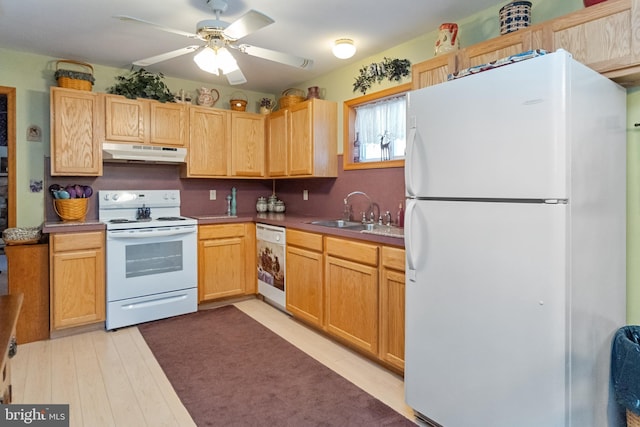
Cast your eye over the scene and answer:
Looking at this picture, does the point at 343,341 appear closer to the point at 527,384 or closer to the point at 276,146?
the point at 527,384

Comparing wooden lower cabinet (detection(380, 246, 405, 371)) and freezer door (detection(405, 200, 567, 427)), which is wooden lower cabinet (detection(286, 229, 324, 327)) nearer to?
wooden lower cabinet (detection(380, 246, 405, 371))

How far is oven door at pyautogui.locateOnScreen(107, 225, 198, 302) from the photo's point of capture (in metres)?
3.21

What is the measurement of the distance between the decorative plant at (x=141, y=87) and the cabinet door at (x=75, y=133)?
0.30 m

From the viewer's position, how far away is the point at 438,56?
7.63 ft

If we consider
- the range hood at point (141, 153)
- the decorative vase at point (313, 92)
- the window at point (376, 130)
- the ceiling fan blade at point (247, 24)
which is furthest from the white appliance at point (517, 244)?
the range hood at point (141, 153)

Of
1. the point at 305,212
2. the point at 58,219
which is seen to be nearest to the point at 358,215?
the point at 305,212

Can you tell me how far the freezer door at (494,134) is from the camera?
140 cm

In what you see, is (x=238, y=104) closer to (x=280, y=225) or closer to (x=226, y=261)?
(x=280, y=225)

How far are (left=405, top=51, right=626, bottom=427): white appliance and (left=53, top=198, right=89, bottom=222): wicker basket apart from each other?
2.99 meters

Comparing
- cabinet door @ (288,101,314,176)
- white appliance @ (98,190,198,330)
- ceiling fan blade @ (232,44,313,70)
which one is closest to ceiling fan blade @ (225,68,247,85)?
ceiling fan blade @ (232,44,313,70)

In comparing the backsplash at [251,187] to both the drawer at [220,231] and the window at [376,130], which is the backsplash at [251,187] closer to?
the window at [376,130]

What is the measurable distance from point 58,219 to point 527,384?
389 cm

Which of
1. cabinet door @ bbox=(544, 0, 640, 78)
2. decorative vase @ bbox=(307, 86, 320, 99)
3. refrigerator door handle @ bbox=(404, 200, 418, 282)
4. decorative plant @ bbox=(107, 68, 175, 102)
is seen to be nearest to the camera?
cabinet door @ bbox=(544, 0, 640, 78)

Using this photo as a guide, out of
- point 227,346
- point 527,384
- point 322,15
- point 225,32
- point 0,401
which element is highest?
point 322,15
